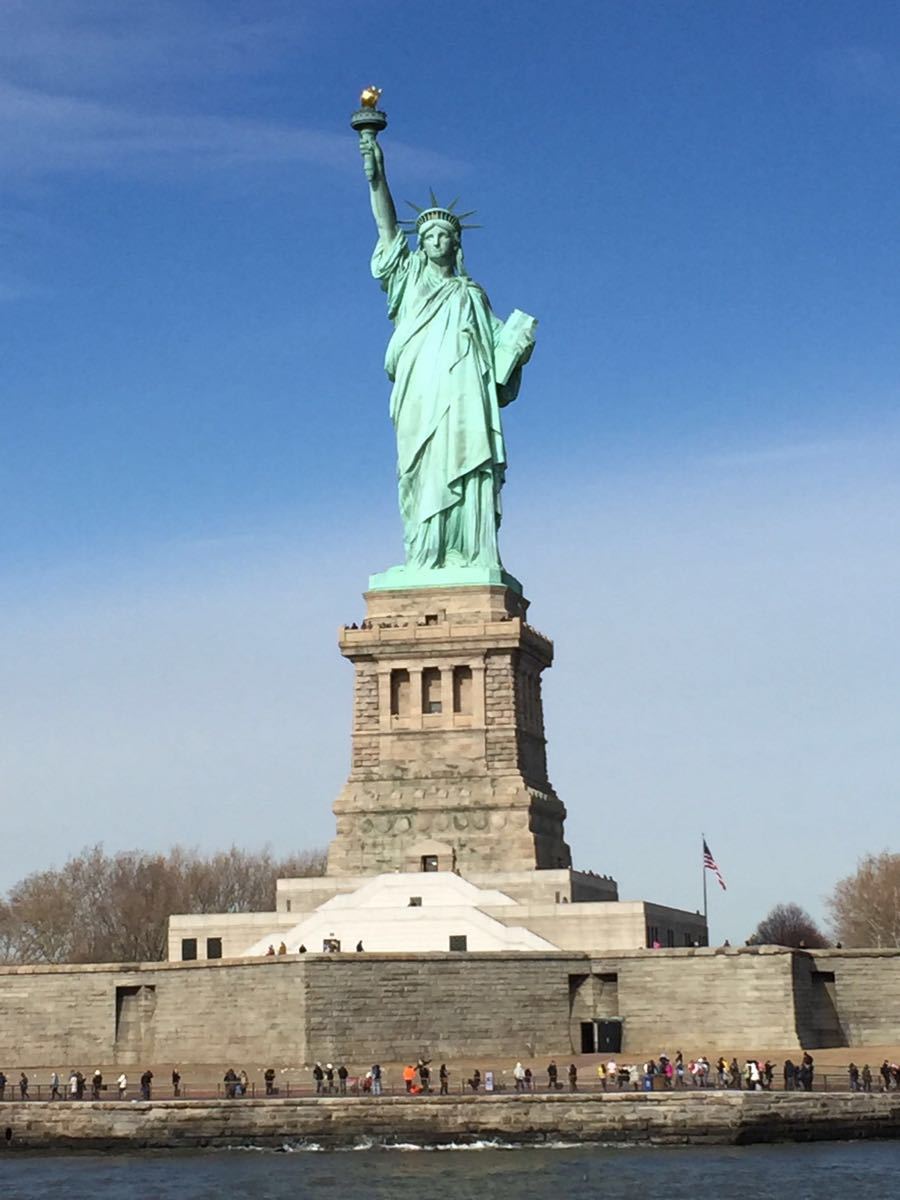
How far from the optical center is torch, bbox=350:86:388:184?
60781mm

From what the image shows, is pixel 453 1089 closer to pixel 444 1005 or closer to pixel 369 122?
pixel 444 1005

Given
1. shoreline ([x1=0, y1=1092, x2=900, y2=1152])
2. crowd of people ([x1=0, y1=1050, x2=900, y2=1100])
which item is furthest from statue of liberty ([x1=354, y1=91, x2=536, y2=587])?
shoreline ([x1=0, y1=1092, x2=900, y2=1152])

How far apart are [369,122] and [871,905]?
37504 millimetres

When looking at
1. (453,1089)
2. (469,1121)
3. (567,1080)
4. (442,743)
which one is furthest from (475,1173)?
(442,743)

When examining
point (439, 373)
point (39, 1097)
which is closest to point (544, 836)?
point (439, 373)

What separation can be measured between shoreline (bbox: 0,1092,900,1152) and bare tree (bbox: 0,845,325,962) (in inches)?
1265

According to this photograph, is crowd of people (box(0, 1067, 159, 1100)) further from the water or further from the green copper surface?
the green copper surface

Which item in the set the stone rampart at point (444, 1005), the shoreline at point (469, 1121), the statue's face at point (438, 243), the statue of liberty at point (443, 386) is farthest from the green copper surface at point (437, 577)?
the shoreline at point (469, 1121)

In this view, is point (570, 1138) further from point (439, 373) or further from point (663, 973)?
point (439, 373)

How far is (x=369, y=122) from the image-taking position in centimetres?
6078

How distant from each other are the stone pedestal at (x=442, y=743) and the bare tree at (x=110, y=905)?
21.1 meters

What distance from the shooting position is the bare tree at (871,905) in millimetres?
81875

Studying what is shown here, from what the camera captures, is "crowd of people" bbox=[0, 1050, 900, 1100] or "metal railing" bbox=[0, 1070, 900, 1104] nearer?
"metal railing" bbox=[0, 1070, 900, 1104]

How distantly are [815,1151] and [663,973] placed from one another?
25.5 ft
